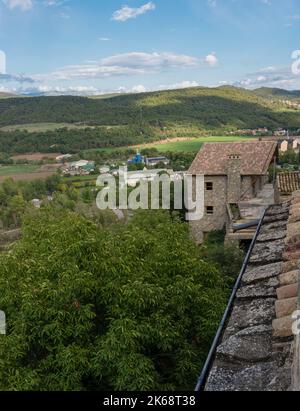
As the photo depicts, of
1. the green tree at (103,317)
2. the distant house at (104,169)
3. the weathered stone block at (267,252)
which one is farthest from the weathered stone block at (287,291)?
the distant house at (104,169)

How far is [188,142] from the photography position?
10244 cm

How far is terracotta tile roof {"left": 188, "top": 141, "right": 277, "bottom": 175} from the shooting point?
24062mm

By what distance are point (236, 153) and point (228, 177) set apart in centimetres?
186

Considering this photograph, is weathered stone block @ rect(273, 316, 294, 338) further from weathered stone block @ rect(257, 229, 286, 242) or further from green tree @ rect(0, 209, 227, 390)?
weathered stone block @ rect(257, 229, 286, 242)

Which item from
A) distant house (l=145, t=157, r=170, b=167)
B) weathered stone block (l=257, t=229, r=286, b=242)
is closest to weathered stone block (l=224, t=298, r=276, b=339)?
weathered stone block (l=257, t=229, r=286, b=242)

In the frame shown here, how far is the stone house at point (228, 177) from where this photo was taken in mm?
23750

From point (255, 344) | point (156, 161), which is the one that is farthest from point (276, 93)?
point (255, 344)

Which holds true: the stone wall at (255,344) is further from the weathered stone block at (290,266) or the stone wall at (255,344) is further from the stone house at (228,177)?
the stone house at (228,177)

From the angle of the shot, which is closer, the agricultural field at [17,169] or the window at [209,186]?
the window at [209,186]

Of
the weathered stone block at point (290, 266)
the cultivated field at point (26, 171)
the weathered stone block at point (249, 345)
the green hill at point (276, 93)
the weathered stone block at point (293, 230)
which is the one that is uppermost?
the green hill at point (276, 93)
